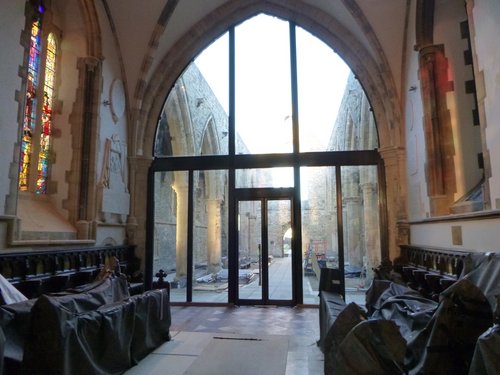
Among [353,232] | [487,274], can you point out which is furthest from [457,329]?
[353,232]

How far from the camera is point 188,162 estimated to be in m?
6.84

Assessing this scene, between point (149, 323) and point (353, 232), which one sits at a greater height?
point (353, 232)

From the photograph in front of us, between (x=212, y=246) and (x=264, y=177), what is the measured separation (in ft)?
5.59

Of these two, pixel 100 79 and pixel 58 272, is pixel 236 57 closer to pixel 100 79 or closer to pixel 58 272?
pixel 100 79

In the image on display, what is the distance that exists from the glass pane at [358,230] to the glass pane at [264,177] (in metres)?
0.96

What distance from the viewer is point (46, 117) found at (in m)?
5.14

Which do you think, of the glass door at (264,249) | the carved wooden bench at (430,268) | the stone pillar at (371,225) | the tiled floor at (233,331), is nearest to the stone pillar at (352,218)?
the stone pillar at (371,225)

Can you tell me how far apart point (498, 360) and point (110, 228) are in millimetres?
5462

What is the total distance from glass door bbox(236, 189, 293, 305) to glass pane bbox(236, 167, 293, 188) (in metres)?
0.16

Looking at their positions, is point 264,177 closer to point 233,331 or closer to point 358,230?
point 358,230

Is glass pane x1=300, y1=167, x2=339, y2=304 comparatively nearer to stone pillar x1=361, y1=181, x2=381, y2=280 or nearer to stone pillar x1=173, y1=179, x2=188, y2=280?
stone pillar x1=361, y1=181, x2=381, y2=280

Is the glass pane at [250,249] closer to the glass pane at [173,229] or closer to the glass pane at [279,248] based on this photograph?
the glass pane at [279,248]

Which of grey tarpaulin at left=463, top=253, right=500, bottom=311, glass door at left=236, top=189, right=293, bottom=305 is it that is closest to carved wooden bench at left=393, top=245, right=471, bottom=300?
grey tarpaulin at left=463, top=253, right=500, bottom=311

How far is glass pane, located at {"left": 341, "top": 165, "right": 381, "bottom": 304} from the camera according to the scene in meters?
6.47
